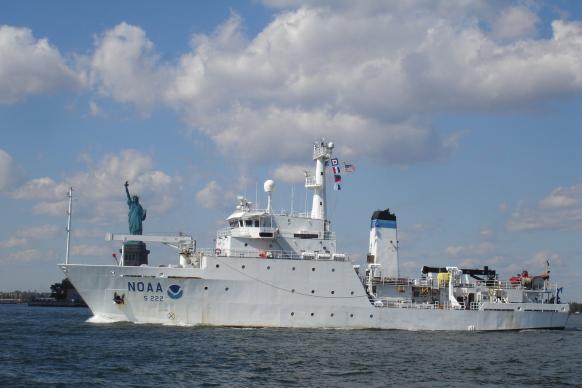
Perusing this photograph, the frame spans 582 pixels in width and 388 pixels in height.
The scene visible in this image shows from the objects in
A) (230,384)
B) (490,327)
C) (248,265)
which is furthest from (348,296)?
(230,384)

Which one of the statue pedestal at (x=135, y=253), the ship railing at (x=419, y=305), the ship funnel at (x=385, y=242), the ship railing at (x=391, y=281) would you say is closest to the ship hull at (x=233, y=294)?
the ship railing at (x=419, y=305)

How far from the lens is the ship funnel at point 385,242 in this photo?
125 ft

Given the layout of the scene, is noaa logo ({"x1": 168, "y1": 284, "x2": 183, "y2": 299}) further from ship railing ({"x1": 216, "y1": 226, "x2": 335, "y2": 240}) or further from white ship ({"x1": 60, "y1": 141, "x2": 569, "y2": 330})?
ship railing ({"x1": 216, "y1": 226, "x2": 335, "y2": 240})

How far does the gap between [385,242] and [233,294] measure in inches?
408

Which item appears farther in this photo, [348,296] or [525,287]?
[525,287]

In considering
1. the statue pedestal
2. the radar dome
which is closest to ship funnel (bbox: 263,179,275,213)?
the radar dome

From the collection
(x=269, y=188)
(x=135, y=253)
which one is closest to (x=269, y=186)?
(x=269, y=188)

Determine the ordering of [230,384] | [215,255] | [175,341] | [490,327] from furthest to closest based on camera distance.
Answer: [490,327] → [215,255] → [175,341] → [230,384]

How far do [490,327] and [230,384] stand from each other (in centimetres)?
2185

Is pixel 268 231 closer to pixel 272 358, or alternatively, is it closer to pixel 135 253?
pixel 272 358

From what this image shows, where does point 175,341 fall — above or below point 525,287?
below

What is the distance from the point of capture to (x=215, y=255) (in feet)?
108

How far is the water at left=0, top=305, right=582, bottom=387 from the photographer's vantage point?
2119cm

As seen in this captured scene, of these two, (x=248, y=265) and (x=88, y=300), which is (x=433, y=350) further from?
(x=88, y=300)
